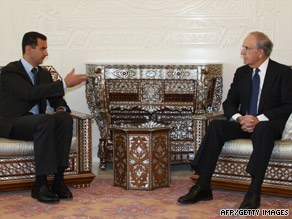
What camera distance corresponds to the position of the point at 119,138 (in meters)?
4.25

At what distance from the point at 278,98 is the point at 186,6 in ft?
5.65

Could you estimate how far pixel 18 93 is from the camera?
3.96 metres

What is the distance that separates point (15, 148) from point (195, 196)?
1416mm

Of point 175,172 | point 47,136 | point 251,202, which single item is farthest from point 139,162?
point 251,202

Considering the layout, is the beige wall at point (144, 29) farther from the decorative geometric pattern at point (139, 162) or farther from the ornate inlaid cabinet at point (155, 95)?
the decorative geometric pattern at point (139, 162)

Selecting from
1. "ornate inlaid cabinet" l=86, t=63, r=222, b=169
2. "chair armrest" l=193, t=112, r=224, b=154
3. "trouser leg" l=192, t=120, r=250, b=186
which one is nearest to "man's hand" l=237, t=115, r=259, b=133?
"trouser leg" l=192, t=120, r=250, b=186

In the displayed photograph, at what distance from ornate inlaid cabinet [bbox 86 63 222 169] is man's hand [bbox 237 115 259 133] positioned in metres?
0.95

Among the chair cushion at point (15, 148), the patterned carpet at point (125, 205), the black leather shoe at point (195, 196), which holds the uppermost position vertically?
the chair cushion at point (15, 148)

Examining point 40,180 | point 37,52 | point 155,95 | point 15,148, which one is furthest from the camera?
point 155,95

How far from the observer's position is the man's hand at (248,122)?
12.5ft

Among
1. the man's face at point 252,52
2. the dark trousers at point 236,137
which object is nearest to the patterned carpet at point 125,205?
the dark trousers at point 236,137

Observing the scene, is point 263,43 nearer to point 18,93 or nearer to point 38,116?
point 38,116

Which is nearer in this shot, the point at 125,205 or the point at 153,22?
the point at 125,205

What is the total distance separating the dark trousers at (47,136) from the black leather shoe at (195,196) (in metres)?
0.93
